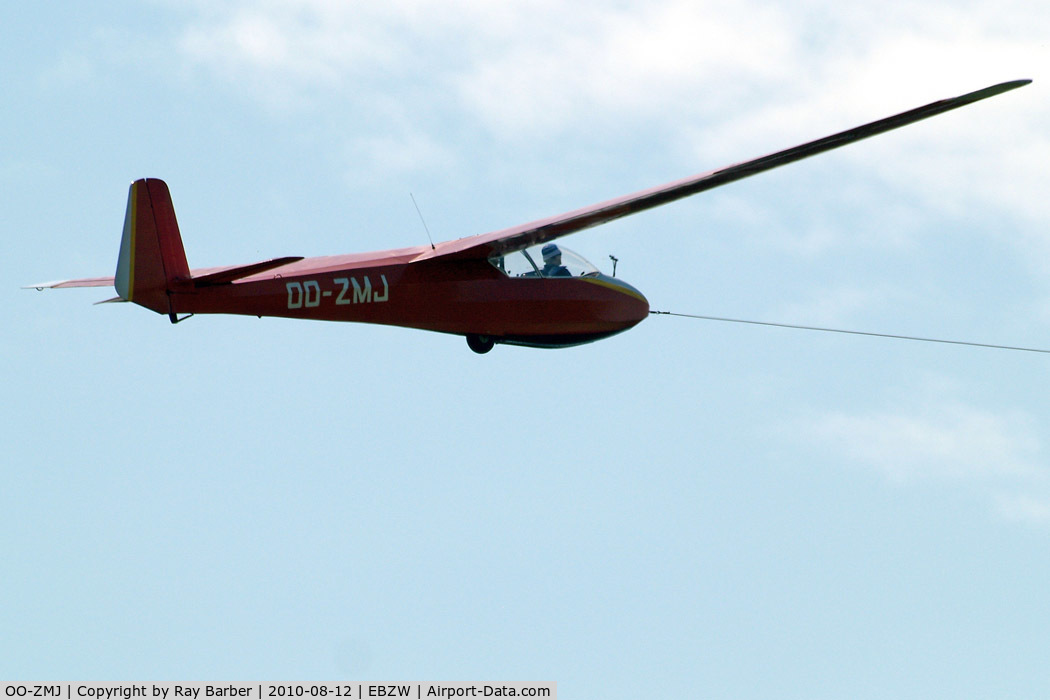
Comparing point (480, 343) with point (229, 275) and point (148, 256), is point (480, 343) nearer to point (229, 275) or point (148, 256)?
point (229, 275)

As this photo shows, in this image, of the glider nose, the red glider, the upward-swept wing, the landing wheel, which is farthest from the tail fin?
the glider nose

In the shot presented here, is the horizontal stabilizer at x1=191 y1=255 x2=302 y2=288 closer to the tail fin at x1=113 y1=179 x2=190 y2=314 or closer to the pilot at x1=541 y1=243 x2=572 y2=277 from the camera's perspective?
the tail fin at x1=113 y1=179 x2=190 y2=314

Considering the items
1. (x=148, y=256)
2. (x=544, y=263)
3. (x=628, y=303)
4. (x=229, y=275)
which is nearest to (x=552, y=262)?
(x=544, y=263)

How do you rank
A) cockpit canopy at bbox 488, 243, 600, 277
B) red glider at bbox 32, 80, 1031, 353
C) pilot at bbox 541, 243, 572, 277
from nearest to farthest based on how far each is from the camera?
red glider at bbox 32, 80, 1031, 353 → cockpit canopy at bbox 488, 243, 600, 277 → pilot at bbox 541, 243, 572, 277

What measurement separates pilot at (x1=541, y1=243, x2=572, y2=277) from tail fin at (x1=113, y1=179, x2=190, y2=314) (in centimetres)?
744

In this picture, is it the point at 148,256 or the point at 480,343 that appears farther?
the point at 480,343

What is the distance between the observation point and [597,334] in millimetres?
30438

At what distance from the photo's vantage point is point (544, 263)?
1172 inches

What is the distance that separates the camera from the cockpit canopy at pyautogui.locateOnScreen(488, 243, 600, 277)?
96.0ft

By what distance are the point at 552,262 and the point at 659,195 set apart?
3.25m

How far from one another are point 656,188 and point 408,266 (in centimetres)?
495

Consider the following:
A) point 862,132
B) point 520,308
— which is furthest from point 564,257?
point 862,132

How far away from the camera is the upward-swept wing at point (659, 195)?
26391 millimetres

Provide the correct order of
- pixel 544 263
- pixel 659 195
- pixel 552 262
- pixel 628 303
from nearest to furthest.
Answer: pixel 659 195
pixel 544 263
pixel 552 262
pixel 628 303
